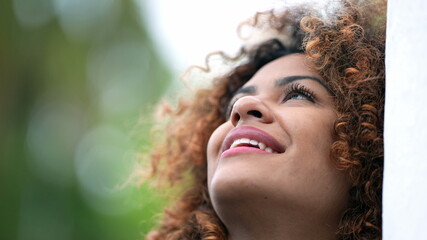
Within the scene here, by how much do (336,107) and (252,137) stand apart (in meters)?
0.40

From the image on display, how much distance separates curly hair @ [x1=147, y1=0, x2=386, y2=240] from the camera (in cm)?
252

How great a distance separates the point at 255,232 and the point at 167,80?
10.0 m

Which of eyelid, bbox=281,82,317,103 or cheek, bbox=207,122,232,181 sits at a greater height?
eyelid, bbox=281,82,317,103

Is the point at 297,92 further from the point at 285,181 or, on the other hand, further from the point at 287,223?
the point at 287,223

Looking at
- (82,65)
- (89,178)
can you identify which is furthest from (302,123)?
(82,65)

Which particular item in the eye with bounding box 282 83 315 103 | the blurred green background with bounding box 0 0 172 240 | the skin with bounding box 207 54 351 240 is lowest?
the blurred green background with bounding box 0 0 172 240

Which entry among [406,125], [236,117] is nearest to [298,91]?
[236,117]

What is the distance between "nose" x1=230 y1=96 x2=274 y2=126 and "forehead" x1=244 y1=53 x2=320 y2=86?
0.28 metres

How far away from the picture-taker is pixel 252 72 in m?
3.44

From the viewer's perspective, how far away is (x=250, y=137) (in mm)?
2588

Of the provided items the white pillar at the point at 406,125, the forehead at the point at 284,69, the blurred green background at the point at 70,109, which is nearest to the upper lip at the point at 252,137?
the forehead at the point at 284,69

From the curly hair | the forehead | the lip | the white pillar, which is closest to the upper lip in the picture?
the lip

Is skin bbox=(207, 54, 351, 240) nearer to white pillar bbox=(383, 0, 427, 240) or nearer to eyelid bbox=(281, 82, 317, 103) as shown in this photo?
eyelid bbox=(281, 82, 317, 103)

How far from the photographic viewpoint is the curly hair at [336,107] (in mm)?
2520
